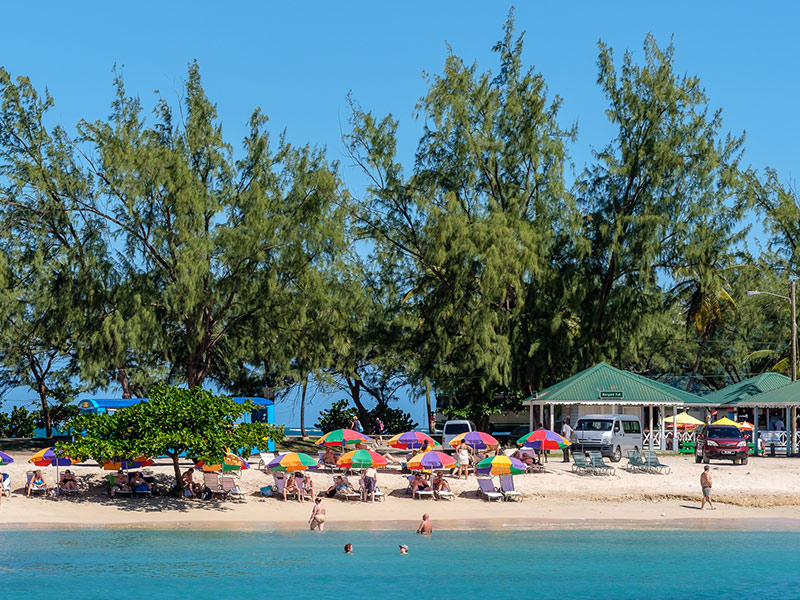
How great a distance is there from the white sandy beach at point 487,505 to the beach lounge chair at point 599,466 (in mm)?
334

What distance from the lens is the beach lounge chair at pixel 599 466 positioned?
37.6m

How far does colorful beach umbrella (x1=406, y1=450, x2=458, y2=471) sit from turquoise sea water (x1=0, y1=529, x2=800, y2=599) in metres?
4.46

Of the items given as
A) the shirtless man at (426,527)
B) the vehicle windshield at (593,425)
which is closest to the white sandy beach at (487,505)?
the vehicle windshield at (593,425)

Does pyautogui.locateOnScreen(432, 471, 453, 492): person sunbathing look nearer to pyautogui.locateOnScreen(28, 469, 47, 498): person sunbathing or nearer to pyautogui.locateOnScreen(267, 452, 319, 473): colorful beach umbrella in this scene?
pyautogui.locateOnScreen(267, 452, 319, 473): colorful beach umbrella

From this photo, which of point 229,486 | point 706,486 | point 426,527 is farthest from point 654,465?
point 229,486

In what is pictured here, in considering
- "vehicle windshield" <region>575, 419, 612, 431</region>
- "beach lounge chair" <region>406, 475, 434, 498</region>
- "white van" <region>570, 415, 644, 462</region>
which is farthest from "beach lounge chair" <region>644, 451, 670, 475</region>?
"beach lounge chair" <region>406, 475, 434, 498</region>

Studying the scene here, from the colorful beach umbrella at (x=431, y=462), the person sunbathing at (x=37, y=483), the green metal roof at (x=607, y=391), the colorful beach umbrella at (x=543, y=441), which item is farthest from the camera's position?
the green metal roof at (x=607, y=391)

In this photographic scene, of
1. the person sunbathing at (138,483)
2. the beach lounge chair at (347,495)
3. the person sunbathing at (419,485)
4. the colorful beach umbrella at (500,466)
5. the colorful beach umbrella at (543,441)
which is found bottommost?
the beach lounge chair at (347,495)

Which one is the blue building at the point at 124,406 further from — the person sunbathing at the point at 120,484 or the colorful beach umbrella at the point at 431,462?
the colorful beach umbrella at the point at 431,462

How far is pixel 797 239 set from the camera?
61.4m

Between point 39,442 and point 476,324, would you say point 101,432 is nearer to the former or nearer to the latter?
point 39,442

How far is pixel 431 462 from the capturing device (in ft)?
113

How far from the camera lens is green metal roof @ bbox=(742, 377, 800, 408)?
43.3 meters

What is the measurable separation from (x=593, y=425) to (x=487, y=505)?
834 centimetres
